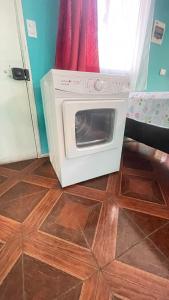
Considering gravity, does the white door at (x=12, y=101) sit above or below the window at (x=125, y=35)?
below

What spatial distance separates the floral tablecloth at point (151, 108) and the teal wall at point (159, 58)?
113cm

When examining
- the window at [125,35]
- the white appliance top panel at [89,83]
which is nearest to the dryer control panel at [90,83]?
the white appliance top panel at [89,83]

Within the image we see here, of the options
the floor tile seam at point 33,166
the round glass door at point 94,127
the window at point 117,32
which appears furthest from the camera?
the window at point 117,32

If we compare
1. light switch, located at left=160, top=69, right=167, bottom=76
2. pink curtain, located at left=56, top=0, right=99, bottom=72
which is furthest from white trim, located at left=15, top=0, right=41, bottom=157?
light switch, located at left=160, top=69, right=167, bottom=76

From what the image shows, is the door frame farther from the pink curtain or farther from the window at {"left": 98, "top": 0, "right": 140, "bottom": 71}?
the window at {"left": 98, "top": 0, "right": 140, "bottom": 71}

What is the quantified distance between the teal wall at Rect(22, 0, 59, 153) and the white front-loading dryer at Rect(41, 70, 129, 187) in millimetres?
373

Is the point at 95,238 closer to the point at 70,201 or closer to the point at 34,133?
the point at 70,201

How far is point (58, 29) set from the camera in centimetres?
118

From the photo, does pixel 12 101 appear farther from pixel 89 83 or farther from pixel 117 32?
pixel 117 32

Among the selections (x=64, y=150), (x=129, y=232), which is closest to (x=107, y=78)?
(x=64, y=150)

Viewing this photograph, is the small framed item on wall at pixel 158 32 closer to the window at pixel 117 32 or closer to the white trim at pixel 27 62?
the window at pixel 117 32

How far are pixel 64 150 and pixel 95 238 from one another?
497mm

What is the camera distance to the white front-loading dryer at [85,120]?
2.64 feet

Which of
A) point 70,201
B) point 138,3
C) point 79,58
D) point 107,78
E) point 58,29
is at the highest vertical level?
point 138,3
